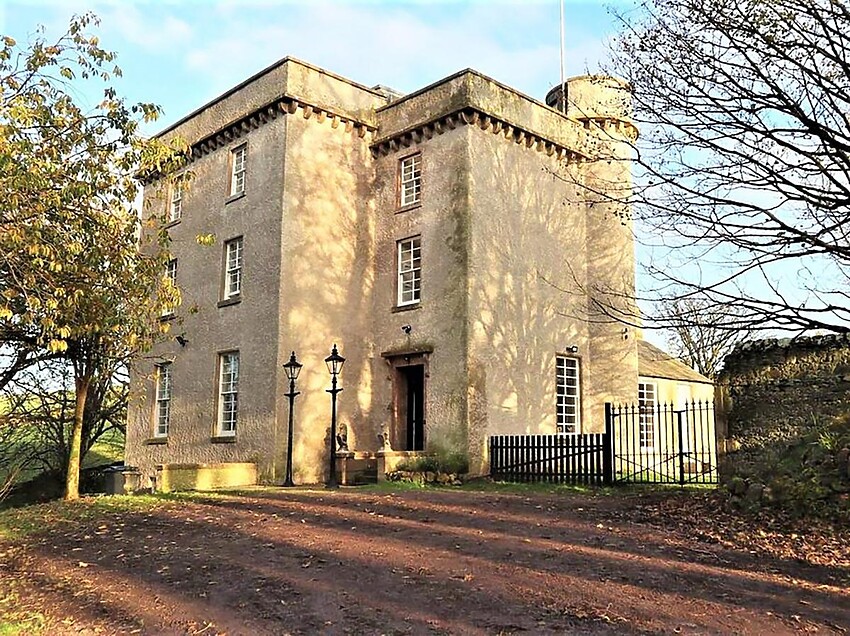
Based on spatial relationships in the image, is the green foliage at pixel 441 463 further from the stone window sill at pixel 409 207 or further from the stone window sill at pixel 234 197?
the stone window sill at pixel 234 197

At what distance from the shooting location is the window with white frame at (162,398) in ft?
74.8

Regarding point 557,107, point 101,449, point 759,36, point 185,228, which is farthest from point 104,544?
point 101,449

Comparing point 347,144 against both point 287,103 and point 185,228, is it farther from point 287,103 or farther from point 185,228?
point 185,228

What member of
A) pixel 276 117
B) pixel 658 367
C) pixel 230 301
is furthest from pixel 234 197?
pixel 658 367

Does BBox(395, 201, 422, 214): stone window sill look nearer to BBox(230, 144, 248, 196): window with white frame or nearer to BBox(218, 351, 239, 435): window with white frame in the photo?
BBox(230, 144, 248, 196): window with white frame

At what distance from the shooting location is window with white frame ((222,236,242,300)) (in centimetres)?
2106

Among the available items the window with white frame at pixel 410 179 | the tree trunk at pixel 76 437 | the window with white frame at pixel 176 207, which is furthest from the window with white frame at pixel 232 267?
the tree trunk at pixel 76 437

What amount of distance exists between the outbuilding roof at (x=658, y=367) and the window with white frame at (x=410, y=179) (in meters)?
10.5

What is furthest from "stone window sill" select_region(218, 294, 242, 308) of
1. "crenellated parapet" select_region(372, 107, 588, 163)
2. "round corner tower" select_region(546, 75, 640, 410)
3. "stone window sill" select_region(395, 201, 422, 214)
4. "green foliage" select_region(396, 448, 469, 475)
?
"round corner tower" select_region(546, 75, 640, 410)

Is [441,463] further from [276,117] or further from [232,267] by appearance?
[276,117]

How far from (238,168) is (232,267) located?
290 centimetres

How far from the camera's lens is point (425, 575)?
781 centimetres

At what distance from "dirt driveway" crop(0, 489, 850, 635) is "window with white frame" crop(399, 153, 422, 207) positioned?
1072 cm

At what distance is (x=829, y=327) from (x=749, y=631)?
5.67 m
